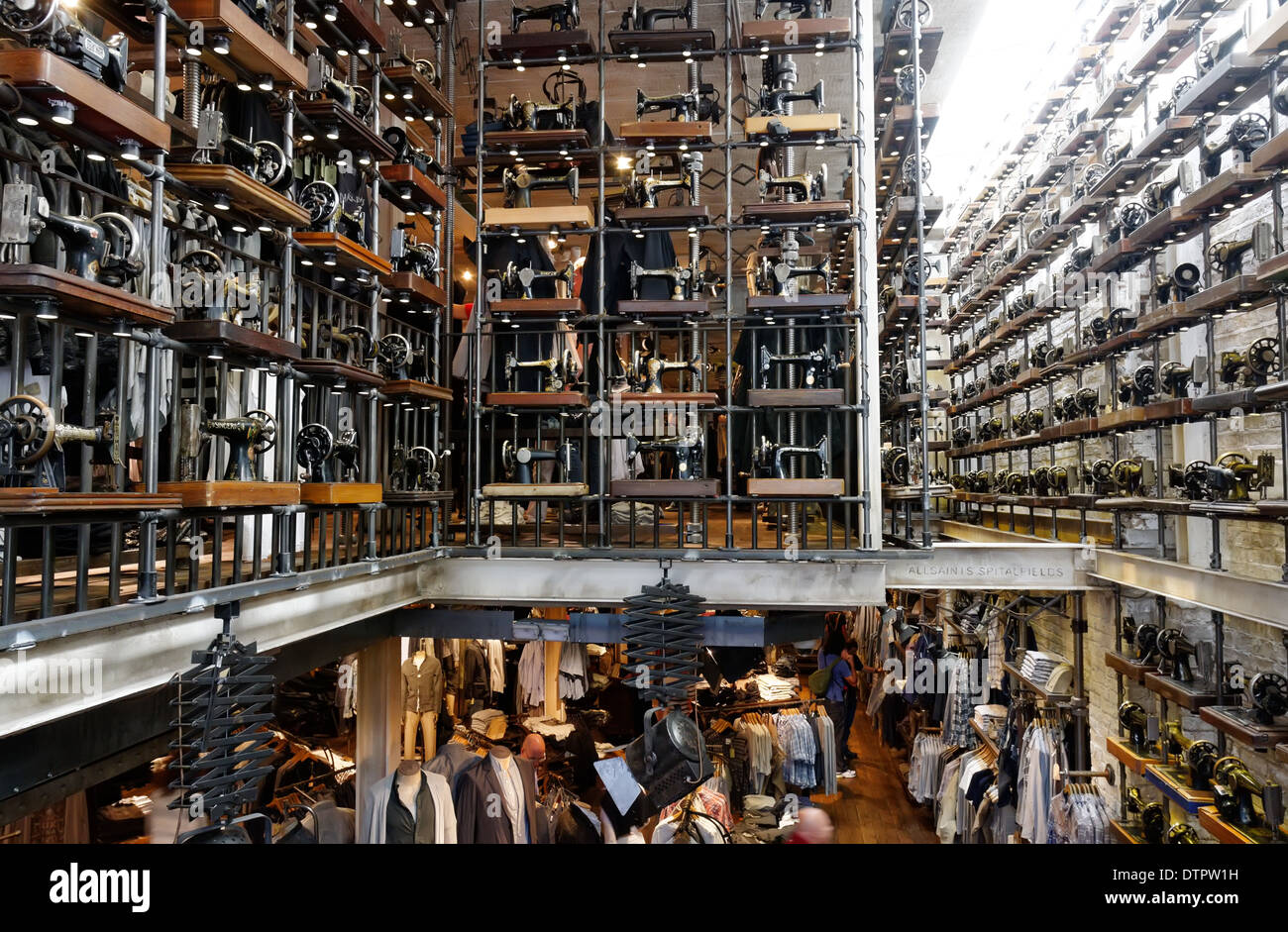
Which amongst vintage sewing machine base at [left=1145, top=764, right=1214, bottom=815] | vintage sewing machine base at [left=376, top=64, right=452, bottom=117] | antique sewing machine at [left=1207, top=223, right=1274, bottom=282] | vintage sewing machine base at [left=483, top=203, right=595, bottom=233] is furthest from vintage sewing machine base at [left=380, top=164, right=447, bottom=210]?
vintage sewing machine base at [left=1145, top=764, right=1214, bottom=815]

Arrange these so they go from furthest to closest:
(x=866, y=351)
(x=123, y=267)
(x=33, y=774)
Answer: (x=866, y=351)
(x=33, y=774)
(x=123, y=267)

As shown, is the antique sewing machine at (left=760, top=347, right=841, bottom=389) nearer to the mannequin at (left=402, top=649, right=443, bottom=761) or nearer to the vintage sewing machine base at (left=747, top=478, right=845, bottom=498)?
the vintage sewing machine base at (left=747, top=478, right=845, bottom=498)

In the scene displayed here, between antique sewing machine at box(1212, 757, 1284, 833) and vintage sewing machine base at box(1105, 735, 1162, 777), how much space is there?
0.80 m

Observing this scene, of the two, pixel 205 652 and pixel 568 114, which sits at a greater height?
pixel 568 114

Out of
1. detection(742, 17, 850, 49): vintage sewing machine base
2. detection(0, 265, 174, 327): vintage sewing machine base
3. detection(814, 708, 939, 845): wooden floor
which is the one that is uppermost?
detection(742, 17, 850, 49): vintage sewing machine base

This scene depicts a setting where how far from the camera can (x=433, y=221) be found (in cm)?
483

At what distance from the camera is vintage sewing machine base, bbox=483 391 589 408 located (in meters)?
4.35

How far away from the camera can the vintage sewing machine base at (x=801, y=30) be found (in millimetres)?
4320

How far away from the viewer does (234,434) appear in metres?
2.73

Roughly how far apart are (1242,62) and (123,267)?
15.4 ft
